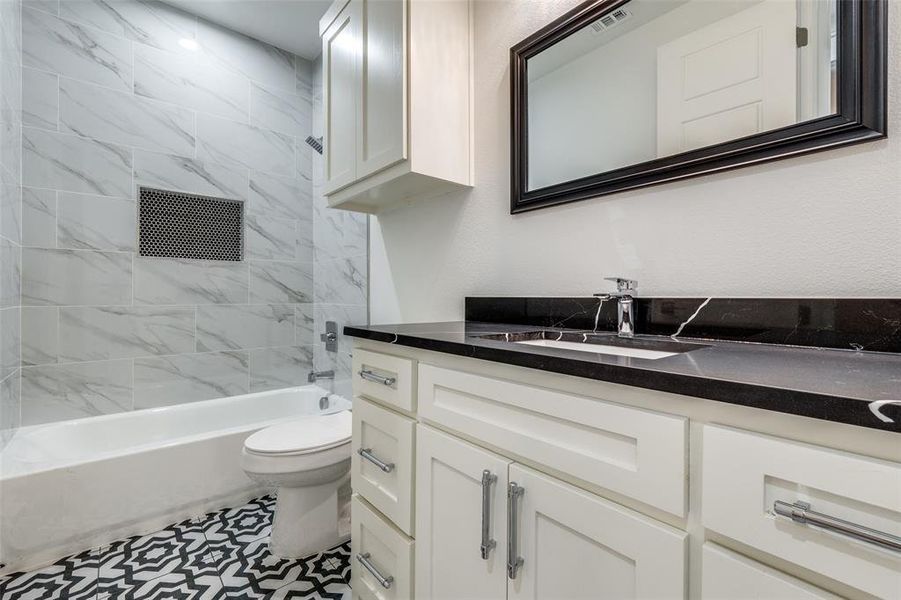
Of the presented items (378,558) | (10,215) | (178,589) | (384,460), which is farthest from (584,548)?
(10,215)

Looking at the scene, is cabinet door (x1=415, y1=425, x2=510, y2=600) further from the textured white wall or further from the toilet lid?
the toilet lid

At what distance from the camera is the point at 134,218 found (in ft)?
7.93

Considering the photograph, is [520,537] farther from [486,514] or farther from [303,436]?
[303,436]

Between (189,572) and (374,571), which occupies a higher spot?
(374,571)

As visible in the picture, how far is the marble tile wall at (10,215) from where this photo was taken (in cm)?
177

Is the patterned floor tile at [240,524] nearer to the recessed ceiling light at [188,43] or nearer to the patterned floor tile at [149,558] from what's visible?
the patterned floor tile at [149,558]

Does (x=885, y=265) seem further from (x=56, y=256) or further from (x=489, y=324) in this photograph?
(x=56, y=256)

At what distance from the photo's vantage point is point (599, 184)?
49.3 inches

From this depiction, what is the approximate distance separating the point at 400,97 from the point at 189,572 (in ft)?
6.43

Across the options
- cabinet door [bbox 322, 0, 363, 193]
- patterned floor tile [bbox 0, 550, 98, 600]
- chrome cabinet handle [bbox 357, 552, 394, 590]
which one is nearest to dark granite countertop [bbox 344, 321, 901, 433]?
chrome cabinet handle [bbox 357, 552, 394, 590]

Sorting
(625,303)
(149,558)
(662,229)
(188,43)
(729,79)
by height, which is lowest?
(149,558)

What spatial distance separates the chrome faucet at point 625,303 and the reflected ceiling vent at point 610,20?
0.77 meters

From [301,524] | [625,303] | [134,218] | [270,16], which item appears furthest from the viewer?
[270,16]

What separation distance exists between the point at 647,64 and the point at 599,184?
0.34 meters
